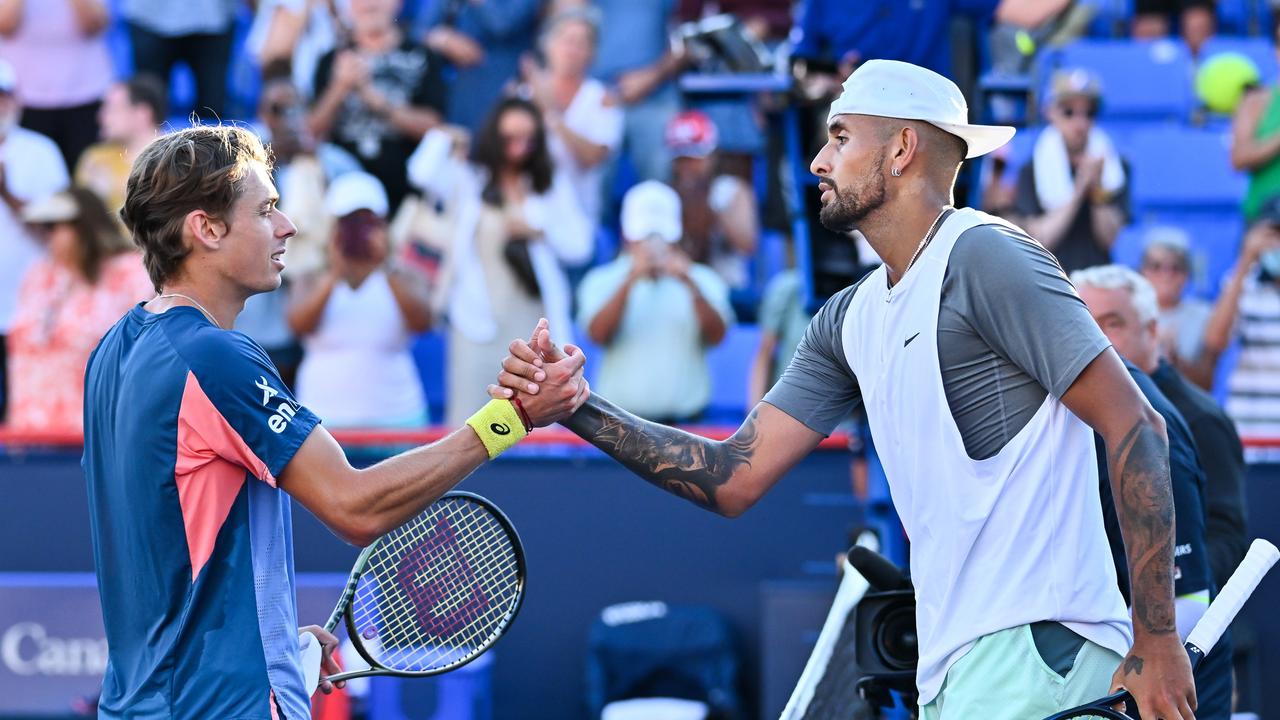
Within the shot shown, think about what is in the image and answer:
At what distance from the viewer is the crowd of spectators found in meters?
7.45

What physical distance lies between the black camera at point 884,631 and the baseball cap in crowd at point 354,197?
4310 mm

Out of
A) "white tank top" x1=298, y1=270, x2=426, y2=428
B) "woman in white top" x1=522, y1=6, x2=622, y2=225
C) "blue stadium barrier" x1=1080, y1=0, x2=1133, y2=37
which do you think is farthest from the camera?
"blue stadium barrier" x1=1080, y1=0, x2=1133, y2=37

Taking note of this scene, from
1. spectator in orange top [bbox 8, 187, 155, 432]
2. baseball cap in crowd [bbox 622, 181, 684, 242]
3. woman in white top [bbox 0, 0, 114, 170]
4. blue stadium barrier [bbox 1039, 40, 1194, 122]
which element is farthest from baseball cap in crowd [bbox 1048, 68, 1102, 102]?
woman in white top [bbox 0, 0, 114, 170]

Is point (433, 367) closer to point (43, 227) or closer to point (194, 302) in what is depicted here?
point (43, 227)

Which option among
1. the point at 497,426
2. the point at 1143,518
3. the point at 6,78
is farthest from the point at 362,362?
the point at 1143,518

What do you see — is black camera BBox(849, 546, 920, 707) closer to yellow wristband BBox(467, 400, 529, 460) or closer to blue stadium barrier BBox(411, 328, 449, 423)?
yellow wristband BBox(467, 400, 529, 460)

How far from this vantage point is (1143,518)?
287 cm

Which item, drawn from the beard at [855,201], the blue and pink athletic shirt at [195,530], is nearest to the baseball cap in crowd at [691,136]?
the beard at [855,201]

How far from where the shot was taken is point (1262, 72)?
9484 mm

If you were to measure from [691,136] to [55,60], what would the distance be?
3632 millimetres

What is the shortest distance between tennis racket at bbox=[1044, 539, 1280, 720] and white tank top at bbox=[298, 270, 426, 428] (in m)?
4.88

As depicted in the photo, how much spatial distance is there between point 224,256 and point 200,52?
631cm

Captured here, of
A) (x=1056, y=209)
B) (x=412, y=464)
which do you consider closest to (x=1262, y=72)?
(x=1056, y=209)

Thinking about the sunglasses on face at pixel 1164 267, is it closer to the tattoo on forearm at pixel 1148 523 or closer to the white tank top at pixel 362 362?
the white tank top at pixel 362 362
